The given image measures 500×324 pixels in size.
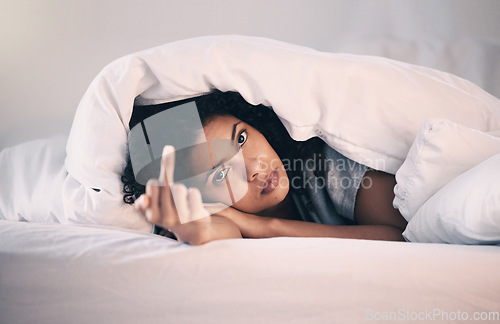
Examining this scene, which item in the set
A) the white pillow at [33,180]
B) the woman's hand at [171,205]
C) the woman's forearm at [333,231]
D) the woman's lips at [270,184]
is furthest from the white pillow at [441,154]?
the white pillow at [33,180]

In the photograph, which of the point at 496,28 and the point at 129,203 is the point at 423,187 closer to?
the point at 129,203

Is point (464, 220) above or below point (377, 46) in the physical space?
below

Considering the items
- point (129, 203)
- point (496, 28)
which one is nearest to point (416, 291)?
point (129, 203)

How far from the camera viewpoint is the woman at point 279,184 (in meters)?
0.79

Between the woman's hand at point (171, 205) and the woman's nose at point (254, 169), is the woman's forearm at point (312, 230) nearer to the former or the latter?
the woman's nose at point (254, 169)

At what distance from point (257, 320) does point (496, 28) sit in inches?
42.5

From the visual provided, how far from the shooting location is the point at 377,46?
1170 millimetres

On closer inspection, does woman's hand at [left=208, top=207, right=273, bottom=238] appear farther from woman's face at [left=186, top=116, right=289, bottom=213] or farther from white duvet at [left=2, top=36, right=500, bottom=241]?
white duvet at [left=2, top=36, right=500, bottom=241]

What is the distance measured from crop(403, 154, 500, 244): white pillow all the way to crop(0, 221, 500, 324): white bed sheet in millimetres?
30

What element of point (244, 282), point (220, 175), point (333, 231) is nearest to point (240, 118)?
point (220, 175)

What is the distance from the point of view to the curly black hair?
79 centimetres

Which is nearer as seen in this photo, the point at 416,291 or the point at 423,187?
the point at 416,291

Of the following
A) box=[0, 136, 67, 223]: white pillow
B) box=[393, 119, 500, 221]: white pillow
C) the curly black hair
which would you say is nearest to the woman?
the curly black hair

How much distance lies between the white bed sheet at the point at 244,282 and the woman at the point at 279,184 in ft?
0.29
